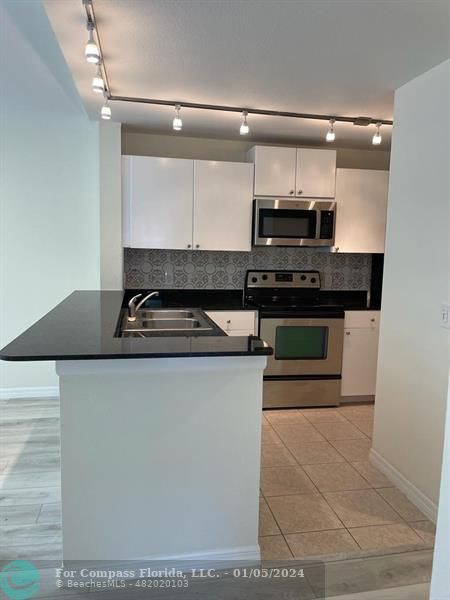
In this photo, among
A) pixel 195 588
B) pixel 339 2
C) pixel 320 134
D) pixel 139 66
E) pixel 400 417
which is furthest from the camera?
pixel 320 134

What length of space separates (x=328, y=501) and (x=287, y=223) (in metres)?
2.30

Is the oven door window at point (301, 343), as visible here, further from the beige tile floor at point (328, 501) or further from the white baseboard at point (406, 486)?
the white baseboard at point (406, 486)

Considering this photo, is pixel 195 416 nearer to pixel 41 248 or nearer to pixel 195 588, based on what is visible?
Answer: pixel 195 588

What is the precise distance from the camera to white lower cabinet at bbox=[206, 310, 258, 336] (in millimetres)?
3785

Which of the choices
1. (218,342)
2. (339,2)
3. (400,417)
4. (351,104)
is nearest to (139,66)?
(339,2)

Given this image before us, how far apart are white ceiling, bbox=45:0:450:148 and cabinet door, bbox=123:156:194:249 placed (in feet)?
1.87

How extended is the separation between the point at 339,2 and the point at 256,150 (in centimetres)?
213

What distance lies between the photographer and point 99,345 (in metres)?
1.80

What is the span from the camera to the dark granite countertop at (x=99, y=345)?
1.64m

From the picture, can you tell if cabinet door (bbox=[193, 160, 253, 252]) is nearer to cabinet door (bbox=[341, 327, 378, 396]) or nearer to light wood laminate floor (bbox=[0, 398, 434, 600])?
cabinet door (bbox=[341, 327, 378, 396])

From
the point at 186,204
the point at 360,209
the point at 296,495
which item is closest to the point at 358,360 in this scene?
the point at 360,209

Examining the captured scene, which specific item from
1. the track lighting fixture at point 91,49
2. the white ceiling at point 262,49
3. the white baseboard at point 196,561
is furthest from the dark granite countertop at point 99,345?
the white ceiling at point 262,49

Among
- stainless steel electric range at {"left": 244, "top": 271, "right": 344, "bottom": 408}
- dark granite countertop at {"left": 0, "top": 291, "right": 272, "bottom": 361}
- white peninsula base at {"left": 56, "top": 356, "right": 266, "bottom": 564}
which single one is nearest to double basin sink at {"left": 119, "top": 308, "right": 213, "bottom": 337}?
dark granite countertop at {"left": 0, "top": 291, "right": 272, "bottom": 361}

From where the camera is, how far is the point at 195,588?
1.83 metres
